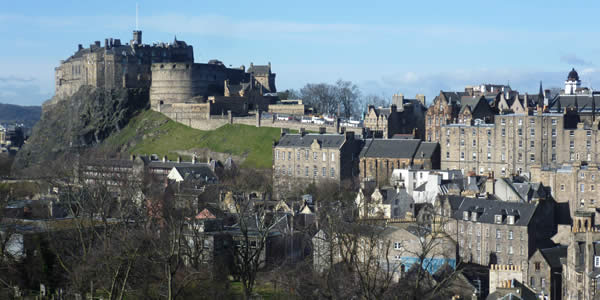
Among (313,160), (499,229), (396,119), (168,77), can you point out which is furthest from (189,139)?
(499,229)

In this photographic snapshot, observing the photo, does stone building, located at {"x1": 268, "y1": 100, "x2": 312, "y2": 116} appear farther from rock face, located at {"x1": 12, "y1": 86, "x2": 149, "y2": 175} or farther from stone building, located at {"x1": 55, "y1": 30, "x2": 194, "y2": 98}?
rock face, located at {"x1": 12, "y1": 86, "x2": 149, "y2": 175}

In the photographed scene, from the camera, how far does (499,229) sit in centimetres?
6181

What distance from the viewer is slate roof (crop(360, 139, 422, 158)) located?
8934 cm

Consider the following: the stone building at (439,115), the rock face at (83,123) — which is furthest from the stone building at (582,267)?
the rock face at (83,123)

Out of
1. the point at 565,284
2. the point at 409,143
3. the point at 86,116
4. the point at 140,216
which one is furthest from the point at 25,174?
the point at 565,284

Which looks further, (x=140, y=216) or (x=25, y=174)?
(x=25, y=174)

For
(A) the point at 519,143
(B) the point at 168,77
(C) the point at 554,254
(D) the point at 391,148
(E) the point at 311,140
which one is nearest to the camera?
(C) the point at 554,254

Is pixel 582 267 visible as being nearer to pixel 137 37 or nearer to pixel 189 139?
pixel 189 139

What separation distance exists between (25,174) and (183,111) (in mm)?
22835

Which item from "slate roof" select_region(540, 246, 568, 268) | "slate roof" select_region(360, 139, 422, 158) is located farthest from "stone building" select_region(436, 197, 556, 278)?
"slate roof" select_region(360, 139, 422, 158)

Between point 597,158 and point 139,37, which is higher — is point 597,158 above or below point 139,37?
below

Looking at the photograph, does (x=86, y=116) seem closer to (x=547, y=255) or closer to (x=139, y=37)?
(x=139, y=37)

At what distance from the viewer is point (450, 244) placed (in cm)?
5762

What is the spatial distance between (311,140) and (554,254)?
135ft
